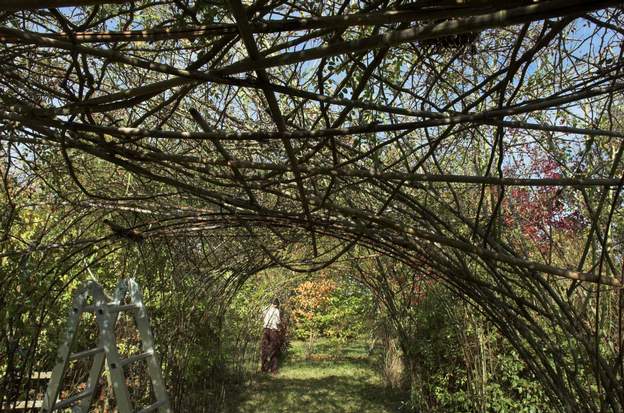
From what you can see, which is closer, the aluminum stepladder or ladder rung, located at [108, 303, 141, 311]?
the aluminum stepladder

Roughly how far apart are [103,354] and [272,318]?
19.9 feet

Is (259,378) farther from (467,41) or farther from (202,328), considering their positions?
(467,41)

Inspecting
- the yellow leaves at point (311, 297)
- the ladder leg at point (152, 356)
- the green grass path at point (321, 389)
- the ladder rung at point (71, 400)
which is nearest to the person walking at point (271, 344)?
the green grass path at point (321, 389)

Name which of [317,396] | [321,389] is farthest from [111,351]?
[321,389]

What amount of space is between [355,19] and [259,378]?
317 inches

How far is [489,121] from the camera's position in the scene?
115cm

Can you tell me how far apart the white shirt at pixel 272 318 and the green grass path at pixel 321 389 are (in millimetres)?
821

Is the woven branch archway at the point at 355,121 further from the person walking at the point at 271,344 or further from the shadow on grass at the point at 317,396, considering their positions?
the person walking at the point at 271,344

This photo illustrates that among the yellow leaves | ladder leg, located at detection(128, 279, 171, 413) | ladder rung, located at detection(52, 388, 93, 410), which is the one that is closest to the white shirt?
the yellow leaves

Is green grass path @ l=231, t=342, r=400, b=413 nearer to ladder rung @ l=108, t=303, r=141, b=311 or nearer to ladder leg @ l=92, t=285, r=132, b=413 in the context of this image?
ladder rung @ l=108, t=303, r=141, b=311

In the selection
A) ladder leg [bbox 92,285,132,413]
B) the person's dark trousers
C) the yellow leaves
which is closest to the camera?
ladder leg [bbox 92,285,132,413]

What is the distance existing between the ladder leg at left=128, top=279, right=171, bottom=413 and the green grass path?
12.7 feet

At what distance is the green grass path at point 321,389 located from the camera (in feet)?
21.5

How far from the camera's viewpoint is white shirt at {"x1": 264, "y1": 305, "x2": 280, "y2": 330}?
8189 millimetres
